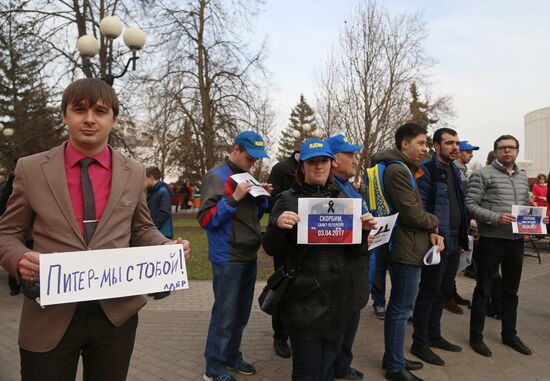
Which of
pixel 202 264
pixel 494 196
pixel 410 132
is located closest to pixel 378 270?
pixel 494 196

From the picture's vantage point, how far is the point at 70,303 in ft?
6.14

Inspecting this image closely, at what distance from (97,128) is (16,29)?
50.3 ft

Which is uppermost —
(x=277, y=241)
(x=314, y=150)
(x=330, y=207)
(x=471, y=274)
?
(x=314, y=150)

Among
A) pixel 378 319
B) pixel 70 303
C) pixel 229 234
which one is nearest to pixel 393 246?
pixel 229 234

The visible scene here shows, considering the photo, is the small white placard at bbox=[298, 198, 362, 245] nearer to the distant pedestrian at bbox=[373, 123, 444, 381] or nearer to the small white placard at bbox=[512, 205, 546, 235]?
the distant pedestrian at bbox=[373, 123, 444, 381]

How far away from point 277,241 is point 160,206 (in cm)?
474

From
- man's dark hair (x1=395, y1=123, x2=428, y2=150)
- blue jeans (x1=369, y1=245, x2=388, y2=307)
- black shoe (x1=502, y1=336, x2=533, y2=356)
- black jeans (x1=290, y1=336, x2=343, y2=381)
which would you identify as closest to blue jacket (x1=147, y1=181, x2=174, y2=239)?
blue jeans (x1=369, y1=245, x2=388, y2=307)

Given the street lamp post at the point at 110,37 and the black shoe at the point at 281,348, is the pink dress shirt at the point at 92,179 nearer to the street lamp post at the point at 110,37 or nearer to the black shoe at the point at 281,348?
the black shoe at the point at 281,348

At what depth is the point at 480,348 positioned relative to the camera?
4441 millimetres

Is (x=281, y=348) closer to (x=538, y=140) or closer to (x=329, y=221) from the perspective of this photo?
(x=329, y=221)

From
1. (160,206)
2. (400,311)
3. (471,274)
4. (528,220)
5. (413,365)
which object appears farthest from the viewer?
(471,274)

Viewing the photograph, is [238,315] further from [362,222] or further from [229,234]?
[362,222]

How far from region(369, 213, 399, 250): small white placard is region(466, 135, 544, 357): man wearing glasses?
1.51m

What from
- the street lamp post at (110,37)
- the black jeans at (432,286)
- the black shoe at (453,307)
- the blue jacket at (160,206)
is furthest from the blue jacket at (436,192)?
the street lamp post at (110,37)
